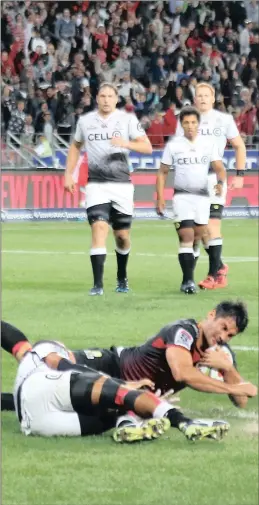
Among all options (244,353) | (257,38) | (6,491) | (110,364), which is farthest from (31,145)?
(6,491)

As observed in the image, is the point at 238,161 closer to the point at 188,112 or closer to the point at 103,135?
the point at 188,112

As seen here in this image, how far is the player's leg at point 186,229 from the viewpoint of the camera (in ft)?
52.6

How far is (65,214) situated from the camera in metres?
29.8

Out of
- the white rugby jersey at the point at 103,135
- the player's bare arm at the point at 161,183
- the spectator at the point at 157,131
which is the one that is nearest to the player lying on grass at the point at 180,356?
the white rugby jersey at the point at 103,135

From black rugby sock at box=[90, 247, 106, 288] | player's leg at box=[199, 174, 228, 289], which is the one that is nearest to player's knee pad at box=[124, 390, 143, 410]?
black rugby sock at box=[90, 247, 106, 288]

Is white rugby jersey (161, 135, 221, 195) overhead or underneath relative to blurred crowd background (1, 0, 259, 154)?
underneath

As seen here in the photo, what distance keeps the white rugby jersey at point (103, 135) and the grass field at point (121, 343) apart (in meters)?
1.46

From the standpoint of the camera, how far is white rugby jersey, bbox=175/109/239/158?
14.4 m

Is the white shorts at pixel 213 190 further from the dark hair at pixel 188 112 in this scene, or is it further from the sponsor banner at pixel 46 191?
the sponsor banner at pixel 46 191

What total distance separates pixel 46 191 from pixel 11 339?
781 inches

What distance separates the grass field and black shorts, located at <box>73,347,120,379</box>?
0.64 metres

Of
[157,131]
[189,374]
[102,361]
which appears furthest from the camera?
[157,131]

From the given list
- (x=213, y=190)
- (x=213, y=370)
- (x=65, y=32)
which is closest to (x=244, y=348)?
(x=213, y=370)

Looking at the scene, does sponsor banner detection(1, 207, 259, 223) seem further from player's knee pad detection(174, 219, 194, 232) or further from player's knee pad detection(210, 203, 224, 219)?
player's knee pad detection(174, 219, 194, 232)
